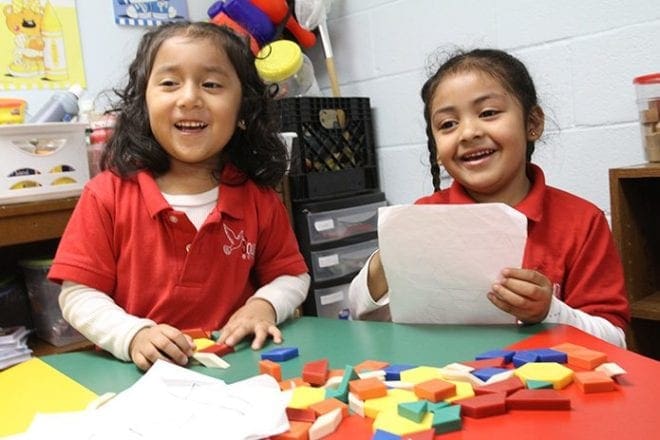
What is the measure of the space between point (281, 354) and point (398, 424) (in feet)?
0.84

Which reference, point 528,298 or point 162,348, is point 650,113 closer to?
point 528,298

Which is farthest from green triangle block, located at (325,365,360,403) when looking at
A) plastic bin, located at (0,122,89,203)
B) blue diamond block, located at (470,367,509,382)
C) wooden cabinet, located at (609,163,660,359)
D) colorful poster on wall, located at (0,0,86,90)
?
colorful poster on wall, located at (0,0,86,90)

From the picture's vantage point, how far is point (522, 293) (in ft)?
2.41

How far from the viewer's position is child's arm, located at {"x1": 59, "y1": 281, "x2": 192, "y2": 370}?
80 cm

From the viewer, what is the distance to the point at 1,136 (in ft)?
4.05

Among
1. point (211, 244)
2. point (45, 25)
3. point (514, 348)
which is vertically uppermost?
point (45, 25)

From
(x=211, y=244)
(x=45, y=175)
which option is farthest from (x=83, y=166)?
(x=211, y=244)

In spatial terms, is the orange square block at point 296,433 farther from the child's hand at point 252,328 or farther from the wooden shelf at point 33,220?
the wooden shelf at point 33,220

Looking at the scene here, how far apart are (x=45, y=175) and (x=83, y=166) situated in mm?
85

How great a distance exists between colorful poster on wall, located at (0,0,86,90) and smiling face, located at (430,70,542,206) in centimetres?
118

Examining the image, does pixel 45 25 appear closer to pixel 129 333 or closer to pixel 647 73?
pixel 129 333

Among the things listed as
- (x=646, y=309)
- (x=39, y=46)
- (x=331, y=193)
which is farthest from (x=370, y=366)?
(x=39, y=46)

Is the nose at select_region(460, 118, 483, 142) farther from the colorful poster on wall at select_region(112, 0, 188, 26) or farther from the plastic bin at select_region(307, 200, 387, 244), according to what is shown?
the colorful poster on wall at select_region(112, 0, 188, 26)

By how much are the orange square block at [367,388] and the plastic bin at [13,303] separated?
1.25 metres
